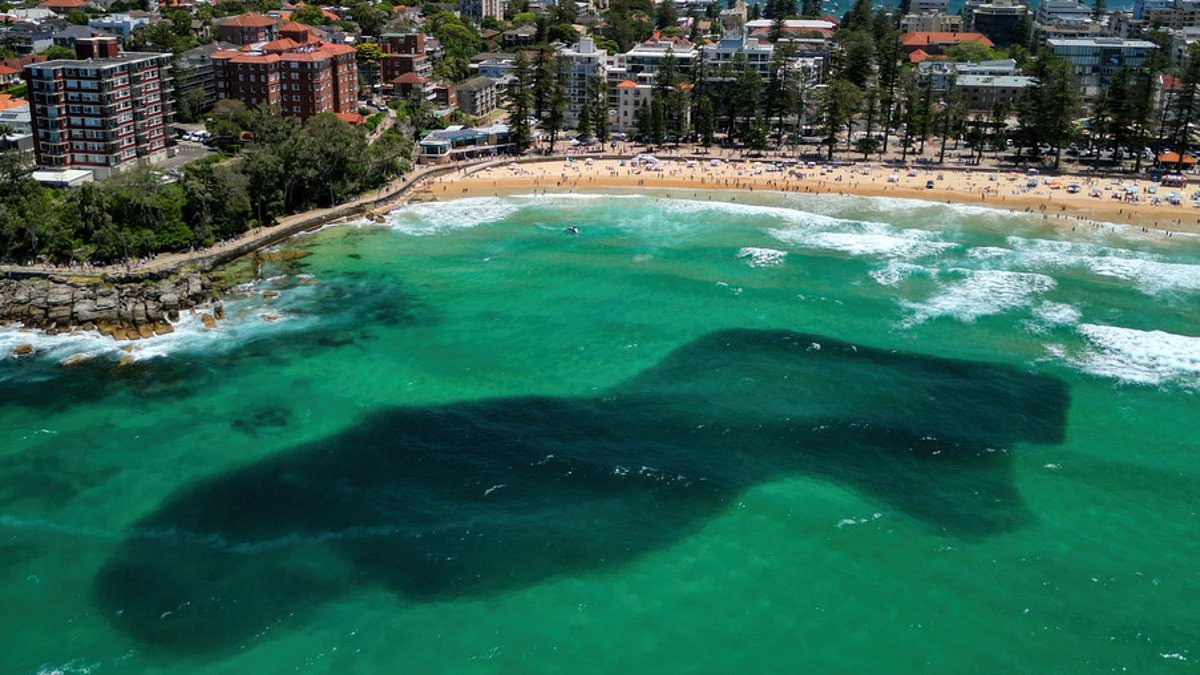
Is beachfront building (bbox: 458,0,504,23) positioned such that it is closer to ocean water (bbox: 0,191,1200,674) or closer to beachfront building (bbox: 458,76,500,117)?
beachfront building (bbox: 458,76,500,117)

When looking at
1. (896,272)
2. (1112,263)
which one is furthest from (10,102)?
(1112,263)

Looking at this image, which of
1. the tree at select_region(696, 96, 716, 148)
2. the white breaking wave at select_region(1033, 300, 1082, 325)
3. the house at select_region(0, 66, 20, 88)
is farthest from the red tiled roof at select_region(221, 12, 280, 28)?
the white breaking wave at select_region(1033, 300, 1082, 325)

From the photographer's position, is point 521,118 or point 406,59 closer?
point 521,118

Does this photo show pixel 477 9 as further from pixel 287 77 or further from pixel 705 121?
pixel 705 121

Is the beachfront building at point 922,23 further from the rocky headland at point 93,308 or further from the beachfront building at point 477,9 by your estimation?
the rocky headland at point 93,308

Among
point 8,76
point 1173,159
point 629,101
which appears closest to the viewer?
point 1173,159

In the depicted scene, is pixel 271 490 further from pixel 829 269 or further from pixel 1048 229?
pixel 1048 229
